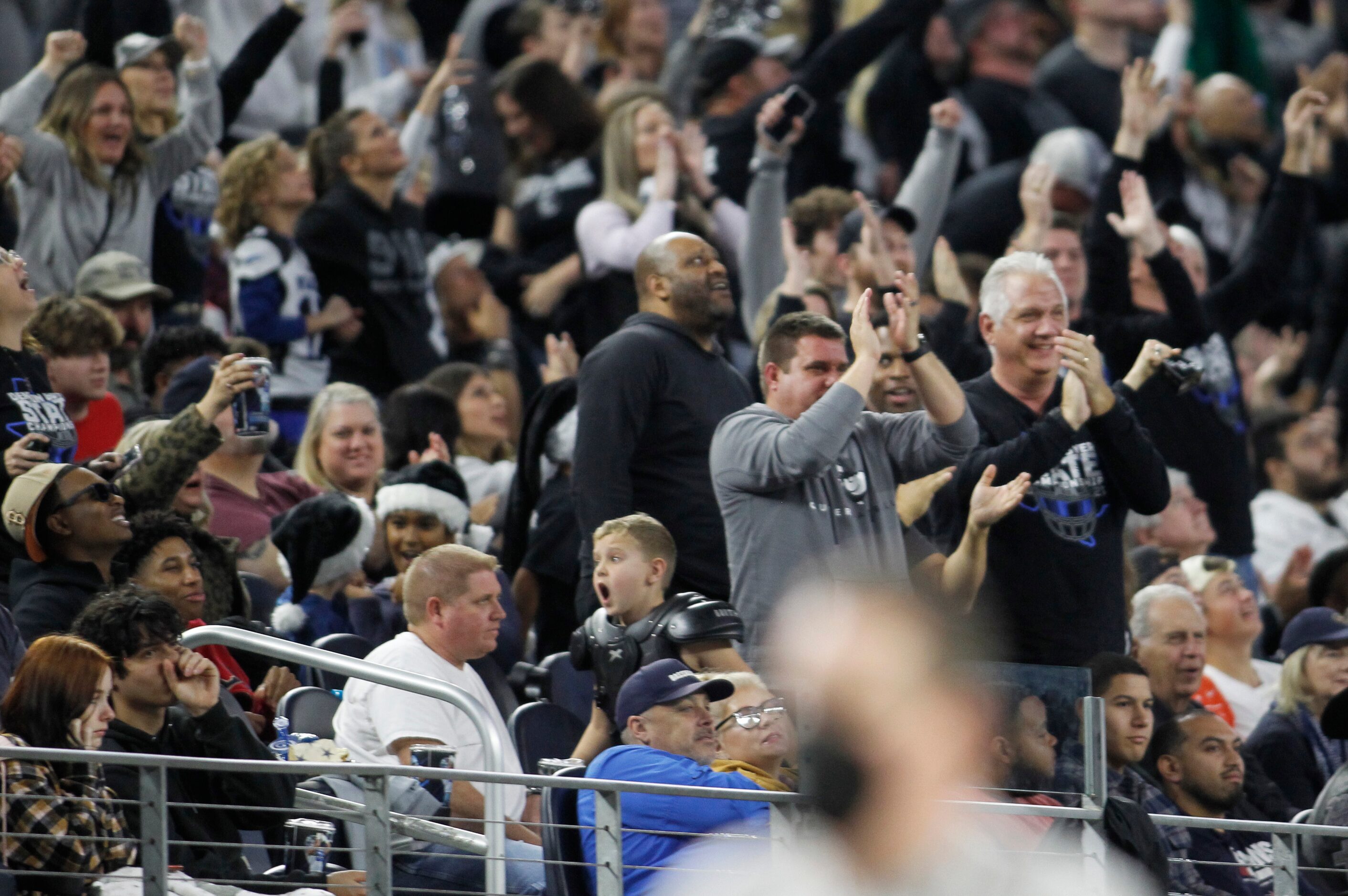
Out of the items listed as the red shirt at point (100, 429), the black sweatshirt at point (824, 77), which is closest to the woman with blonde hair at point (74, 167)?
the red shirt at point (100, 429)

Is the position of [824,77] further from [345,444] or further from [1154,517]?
[345,444]

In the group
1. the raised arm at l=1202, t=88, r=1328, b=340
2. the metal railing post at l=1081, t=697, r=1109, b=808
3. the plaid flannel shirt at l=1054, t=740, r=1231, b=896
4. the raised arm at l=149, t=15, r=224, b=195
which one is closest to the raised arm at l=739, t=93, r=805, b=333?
the raised arm at l=1202, t=88, r=1328, b=340

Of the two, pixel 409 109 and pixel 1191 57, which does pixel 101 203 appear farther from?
pixel 1191 57

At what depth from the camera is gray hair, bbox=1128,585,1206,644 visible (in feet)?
26.6

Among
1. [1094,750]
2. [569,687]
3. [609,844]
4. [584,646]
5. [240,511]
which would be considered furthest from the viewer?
[240,511]

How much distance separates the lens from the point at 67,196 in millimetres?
9281

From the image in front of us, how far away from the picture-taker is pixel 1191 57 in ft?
51.4

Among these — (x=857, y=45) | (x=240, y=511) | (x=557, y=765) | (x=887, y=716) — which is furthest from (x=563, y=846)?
(x=857, y=45)

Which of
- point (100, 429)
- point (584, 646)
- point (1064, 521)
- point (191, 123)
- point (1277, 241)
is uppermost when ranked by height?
point (191, 123)

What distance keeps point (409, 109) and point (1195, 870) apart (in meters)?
7.46

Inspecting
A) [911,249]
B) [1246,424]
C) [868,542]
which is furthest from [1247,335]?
[868,542]

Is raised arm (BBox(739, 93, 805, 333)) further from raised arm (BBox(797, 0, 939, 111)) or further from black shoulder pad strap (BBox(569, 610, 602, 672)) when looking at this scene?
black shoulder pad strap (BBox(569, 610, 602, 672))

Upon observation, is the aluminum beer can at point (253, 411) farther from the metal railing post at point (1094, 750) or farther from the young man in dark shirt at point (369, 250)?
the metal railing post at point (1094, 750)

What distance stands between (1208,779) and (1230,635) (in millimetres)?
1479
